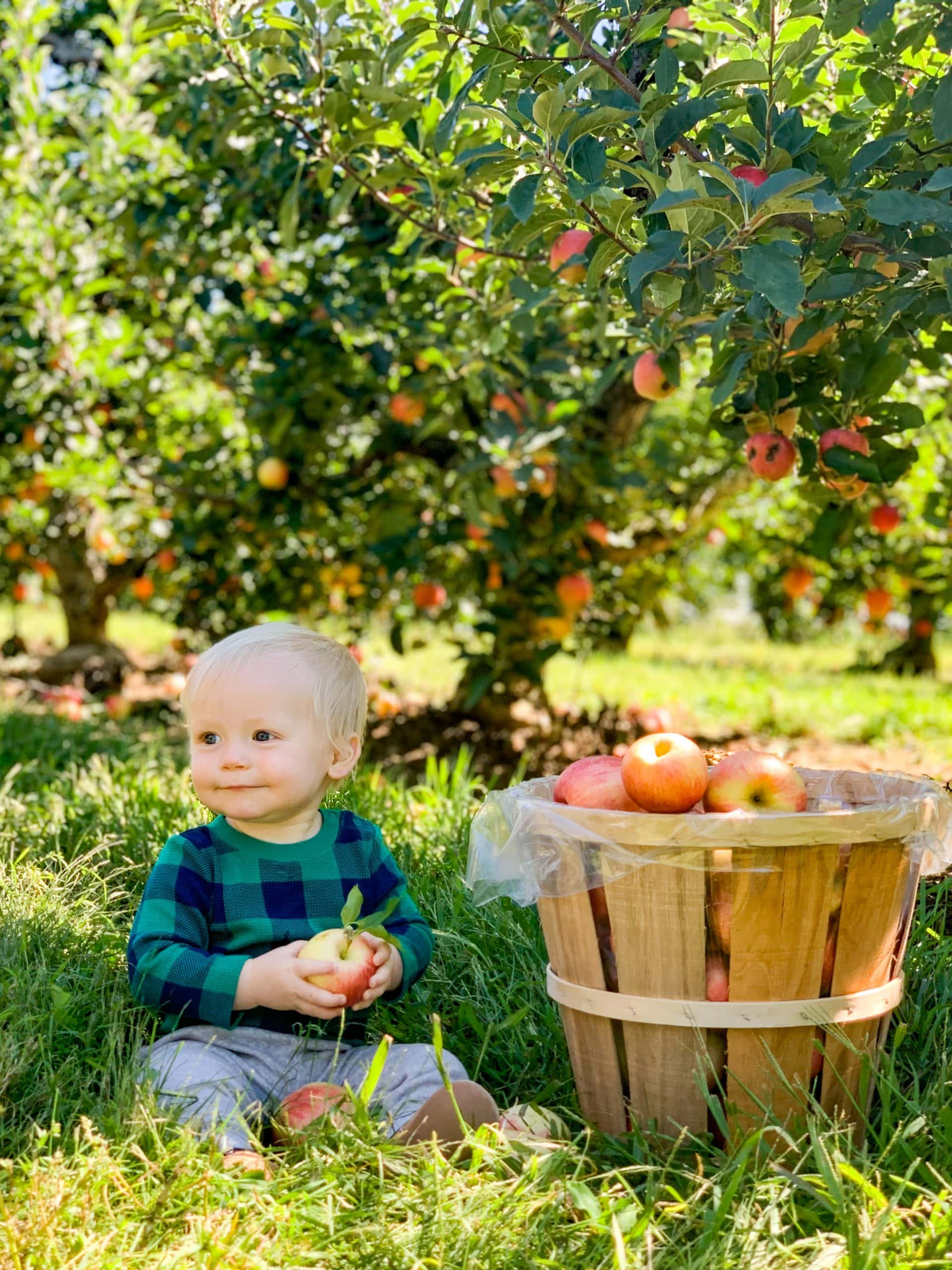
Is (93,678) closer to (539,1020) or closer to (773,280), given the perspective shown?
(539,1020)

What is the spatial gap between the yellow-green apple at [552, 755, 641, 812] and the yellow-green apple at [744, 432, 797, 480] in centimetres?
84

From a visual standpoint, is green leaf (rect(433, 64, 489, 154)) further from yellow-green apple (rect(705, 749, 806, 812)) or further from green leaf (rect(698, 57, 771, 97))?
yellow-green apple (rect(705, 749, 806, 812))

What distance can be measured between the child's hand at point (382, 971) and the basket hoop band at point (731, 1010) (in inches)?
9.9

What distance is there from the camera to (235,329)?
13.7ft

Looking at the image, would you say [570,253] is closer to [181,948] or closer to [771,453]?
[771,453]

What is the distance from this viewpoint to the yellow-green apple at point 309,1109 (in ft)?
5.05

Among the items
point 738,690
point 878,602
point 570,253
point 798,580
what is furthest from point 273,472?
point 738,690

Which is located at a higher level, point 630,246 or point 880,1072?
point 630,246

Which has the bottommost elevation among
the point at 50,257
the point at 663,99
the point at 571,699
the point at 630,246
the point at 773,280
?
the point at 571,699

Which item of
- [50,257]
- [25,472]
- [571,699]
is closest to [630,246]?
[50,257]

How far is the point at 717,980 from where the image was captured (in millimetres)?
1557

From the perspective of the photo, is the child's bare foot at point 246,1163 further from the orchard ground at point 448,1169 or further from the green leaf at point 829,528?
the green leaf at point 829,528

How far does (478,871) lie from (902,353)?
1.28 m

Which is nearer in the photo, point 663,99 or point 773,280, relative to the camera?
point 773,280
